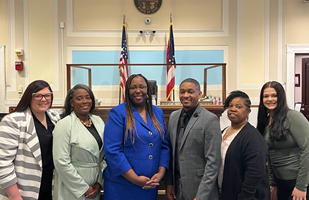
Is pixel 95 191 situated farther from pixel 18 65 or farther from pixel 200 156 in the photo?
pixel 18 65

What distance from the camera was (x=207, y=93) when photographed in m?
4.79

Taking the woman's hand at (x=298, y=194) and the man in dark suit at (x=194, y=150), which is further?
the woman's hand at (x=298, y=194)

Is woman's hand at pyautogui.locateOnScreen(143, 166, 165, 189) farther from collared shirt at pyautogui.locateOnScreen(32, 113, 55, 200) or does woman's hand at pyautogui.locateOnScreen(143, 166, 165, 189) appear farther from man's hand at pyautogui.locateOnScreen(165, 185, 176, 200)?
collared shirt at pyautogui.locateOnScreen(32, 113, 55, 200)

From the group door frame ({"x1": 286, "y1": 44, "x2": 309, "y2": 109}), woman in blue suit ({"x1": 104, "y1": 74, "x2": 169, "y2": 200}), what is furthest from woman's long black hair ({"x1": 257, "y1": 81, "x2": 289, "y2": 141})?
door frame ({"x1": 286, "y1": 44, "x2": 309, "y2": 109})

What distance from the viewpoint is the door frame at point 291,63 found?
6051mm

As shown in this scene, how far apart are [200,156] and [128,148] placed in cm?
54

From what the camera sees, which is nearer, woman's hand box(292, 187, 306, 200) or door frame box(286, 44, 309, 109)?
woman's hand box(292, 187, 306, 200)

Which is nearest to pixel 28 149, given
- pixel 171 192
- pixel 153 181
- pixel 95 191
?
pixel 95 191

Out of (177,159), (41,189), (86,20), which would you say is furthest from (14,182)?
(86,20)

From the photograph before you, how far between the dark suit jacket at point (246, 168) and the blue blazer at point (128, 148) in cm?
54

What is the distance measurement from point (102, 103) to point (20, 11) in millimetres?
3270

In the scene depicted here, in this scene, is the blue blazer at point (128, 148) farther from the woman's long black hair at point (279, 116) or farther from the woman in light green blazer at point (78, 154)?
the woman's long black hair at point (279, 116)

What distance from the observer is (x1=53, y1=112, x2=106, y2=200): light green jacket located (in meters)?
1.88

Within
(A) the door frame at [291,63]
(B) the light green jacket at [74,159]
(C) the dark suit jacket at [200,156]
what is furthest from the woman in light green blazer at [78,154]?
(A) the door frame at [291,63]
